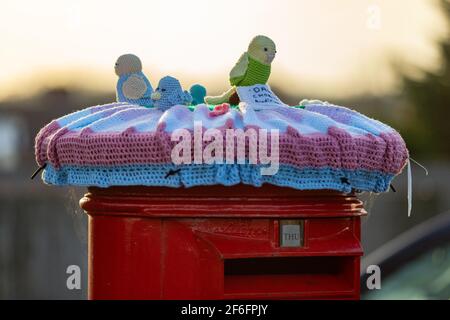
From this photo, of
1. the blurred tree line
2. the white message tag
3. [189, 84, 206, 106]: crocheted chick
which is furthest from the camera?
the blurred tree line

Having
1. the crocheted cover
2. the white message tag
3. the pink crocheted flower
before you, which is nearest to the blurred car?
the crocheted cover

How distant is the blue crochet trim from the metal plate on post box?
0.13m

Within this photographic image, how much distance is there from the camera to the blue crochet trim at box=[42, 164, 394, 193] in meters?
3.26

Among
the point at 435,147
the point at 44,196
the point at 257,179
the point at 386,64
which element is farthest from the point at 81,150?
the point at 435,147

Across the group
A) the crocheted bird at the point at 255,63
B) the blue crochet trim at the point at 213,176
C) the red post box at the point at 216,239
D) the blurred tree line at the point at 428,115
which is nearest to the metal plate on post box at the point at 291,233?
the red post box at the point at 216,239

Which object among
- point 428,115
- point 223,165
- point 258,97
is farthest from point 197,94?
point 428,115

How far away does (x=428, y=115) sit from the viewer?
16984 mm

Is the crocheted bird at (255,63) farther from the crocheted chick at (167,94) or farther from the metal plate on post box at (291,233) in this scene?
the metal plate on post box at (291,233)

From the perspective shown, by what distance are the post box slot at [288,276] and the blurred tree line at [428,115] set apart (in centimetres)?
1271

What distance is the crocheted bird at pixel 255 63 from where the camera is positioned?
3.53 meters

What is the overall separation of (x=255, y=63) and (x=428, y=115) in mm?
13749

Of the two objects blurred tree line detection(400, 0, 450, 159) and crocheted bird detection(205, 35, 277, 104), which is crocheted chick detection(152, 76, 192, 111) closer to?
crocheted bird detection(205, 35, 277, 104)

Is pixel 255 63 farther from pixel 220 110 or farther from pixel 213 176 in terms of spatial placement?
pixel 213 176

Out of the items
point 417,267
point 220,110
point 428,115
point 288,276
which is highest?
point 220,110
